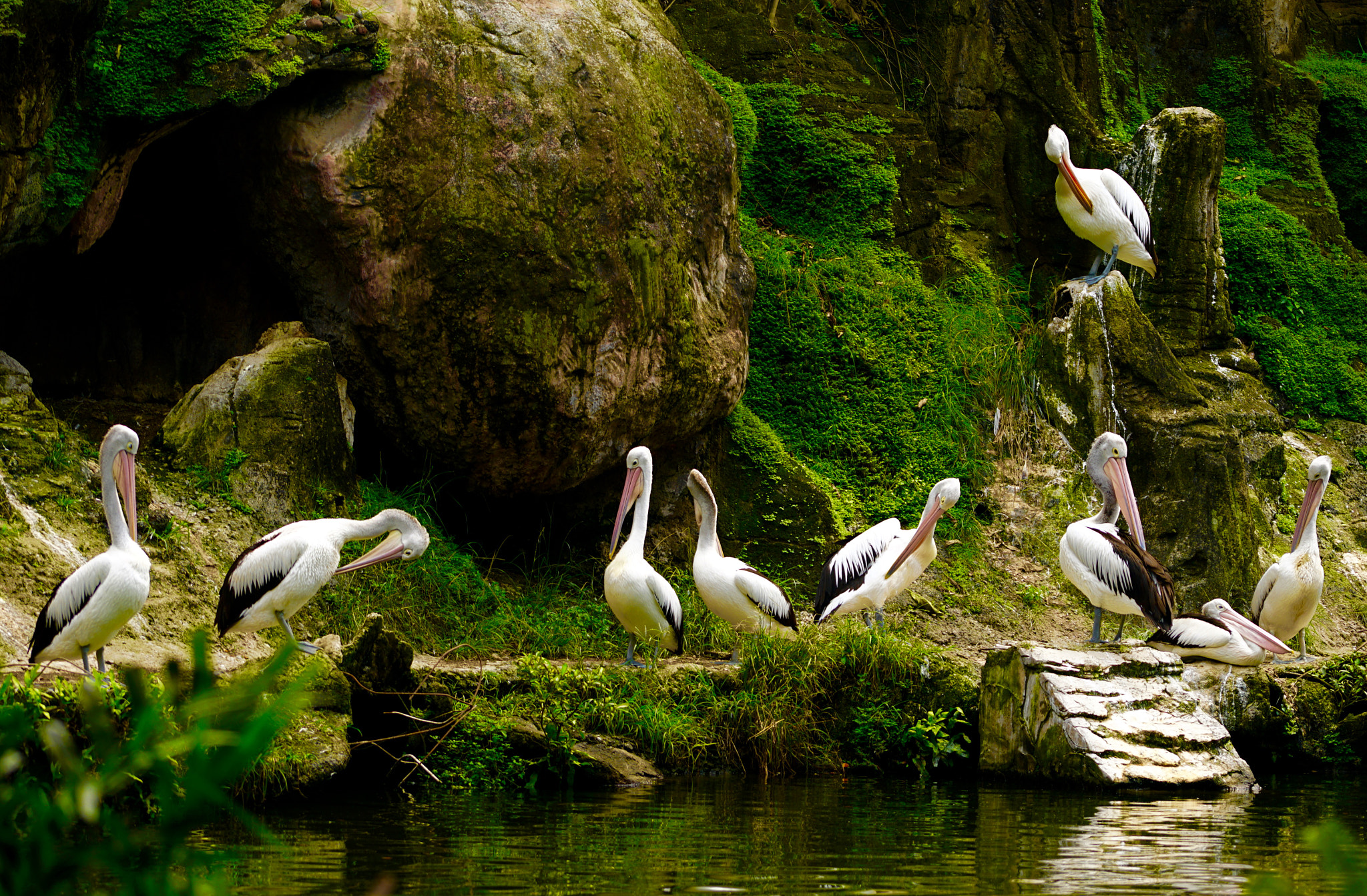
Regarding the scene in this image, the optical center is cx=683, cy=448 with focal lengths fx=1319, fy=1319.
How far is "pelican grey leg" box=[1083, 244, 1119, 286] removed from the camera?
1159cm

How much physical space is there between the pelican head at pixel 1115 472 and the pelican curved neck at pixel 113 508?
6335 mm

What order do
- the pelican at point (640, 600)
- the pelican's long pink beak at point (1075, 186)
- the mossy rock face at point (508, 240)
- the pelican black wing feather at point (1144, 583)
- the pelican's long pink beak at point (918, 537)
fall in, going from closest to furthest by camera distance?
the pelican black wing feather at point (1144, 583) → the pelican at point (640, 600) → the pelican's long pink beak at point (918, 537) → the mossy rock face at point (508, 240) → the pelican's long pink beak at point (1075, 186)

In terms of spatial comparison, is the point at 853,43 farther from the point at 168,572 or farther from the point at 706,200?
the point at 168,572

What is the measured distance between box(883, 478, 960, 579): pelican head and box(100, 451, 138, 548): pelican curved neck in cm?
477

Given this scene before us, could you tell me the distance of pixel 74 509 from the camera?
25.6 feet

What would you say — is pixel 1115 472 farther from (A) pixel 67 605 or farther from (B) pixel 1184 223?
(A) pixel 67 605

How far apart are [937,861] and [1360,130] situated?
15194mm

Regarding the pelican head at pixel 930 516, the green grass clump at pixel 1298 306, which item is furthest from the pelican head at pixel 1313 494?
the green grass clump at pixel 1298 306

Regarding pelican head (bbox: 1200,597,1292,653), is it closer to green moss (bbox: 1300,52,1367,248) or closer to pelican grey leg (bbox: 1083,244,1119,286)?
pelican grey leg (bbox: 1083,244,1119,286)

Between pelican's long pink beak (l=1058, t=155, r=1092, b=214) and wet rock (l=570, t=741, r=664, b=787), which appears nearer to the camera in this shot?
wet rock (l=570, t=741, r=664, b=787)

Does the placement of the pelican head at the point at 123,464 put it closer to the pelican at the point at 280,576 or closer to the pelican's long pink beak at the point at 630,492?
the pelican at the point at 280,576

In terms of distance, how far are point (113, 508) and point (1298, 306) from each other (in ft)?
42.6

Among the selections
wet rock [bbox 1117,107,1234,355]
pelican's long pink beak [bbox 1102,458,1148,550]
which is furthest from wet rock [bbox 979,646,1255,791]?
wet rock [bbox 1117,107,1234,355]

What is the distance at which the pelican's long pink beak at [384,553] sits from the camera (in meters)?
8.17
